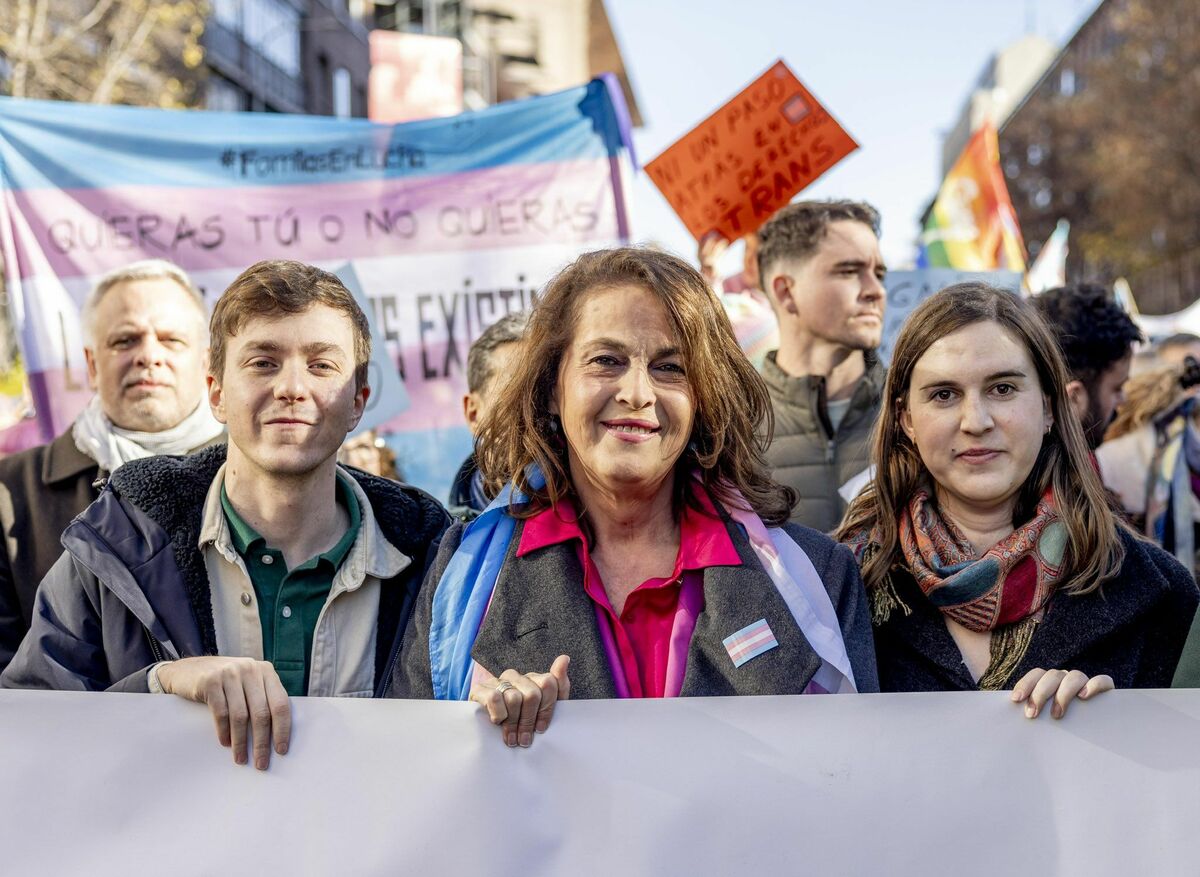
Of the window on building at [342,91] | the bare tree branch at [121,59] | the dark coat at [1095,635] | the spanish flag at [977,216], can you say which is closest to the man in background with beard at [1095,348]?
the dark coat at [1095,635]

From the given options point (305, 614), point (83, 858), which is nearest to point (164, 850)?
point (83, 858)

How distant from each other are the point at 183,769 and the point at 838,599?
1065 millimetres

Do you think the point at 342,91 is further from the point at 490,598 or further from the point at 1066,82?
the point at 1066,82

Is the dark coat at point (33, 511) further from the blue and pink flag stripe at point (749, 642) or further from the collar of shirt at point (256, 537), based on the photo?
the blue and pink flag stripe at point (749, 642)

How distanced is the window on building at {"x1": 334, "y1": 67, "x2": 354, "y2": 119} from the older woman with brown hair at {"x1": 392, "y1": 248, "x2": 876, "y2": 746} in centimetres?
3494

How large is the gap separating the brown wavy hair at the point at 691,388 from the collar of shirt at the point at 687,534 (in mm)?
24

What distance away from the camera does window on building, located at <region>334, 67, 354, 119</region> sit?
36.1 metres

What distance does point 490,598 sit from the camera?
2217 millimetres

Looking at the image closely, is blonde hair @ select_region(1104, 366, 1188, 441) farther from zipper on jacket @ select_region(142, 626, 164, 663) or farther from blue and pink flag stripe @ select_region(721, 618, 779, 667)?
zipper on jacket @ select_region(142, 626, 164, 663)

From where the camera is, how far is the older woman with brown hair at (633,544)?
2135mm

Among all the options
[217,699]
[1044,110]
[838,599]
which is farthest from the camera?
[1044,110]

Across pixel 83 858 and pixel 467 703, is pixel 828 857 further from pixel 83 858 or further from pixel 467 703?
pixel 83 858

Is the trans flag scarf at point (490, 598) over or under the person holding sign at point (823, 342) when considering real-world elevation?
under

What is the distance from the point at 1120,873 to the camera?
2006 mm
